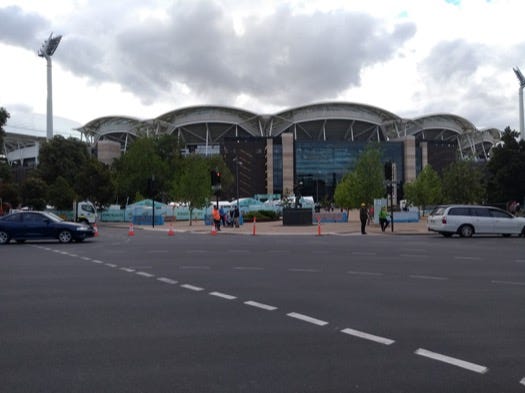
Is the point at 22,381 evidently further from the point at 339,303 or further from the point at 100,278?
the point at 100,278

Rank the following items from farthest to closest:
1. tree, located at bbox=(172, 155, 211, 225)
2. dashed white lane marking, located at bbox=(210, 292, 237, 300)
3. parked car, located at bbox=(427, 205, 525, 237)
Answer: tree, located at bbox=(172, 155, 211, 225)
parked car, located at bbox=(427, 205, 525, 237)
dashed white lane marking, located at bbox=(210, 292, 237, 300)

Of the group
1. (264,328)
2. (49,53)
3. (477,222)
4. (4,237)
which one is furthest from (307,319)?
(49,53)

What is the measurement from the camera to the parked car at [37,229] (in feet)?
75.5

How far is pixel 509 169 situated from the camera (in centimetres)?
3978

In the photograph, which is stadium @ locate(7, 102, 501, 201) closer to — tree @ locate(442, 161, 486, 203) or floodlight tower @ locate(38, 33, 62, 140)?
floodlight tower @ locate(38, 33, 62, 140)

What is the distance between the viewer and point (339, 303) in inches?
345

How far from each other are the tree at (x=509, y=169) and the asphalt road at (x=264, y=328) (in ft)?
93.8

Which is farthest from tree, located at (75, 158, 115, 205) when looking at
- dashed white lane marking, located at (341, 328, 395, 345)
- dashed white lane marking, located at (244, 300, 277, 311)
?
dashed white lane marking, located at (341, 328, 395, 345)

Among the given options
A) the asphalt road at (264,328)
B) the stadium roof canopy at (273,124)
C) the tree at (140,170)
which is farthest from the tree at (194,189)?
the stadium roof canopy at (273,124)

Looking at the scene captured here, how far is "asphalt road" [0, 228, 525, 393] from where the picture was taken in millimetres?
5082

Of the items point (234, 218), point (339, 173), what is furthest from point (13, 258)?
point (339, 173)

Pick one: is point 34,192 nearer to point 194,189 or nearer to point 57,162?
point 57,162

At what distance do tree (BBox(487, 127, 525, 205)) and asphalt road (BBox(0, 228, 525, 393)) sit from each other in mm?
28580

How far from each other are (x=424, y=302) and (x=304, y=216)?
101 feet
